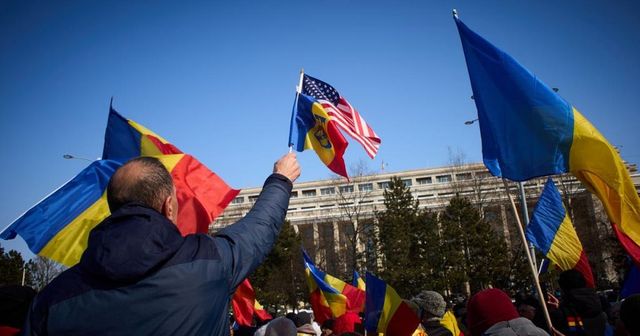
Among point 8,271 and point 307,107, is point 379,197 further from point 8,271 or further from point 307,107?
point 307,107

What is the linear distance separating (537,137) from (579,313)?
2.85 meters

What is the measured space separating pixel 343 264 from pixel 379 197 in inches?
1151

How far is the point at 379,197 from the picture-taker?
69.7 metres

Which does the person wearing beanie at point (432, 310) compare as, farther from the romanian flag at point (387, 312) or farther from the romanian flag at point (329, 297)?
the romanian flag at point (329, 297)

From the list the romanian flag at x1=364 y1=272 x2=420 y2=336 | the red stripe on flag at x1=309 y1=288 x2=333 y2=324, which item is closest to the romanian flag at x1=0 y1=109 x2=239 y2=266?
the romanian flag at x1=364 y1=272 x2=420 y2=336

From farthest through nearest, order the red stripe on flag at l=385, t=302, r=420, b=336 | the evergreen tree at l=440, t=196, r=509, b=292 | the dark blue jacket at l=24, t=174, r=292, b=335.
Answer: the evergreen tree at l=440, t=196, r=509, b=292, the red stripe on flag at l=385, t=302, r=420, b=336, the dark blue jacket at l=24, t=174, r=292, b=335

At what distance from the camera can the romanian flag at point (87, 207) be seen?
4773 mm

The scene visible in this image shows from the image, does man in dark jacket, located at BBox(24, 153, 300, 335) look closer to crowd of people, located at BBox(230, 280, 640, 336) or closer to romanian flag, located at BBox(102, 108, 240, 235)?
crowd of people, located at BBox(230, 280, 640, 336)

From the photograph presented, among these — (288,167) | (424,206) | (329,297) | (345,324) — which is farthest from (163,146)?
(424,206)

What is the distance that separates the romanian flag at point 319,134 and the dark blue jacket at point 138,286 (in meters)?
4.87

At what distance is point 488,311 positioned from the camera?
3.12 m

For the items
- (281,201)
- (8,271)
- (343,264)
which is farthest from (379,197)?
(281,201)

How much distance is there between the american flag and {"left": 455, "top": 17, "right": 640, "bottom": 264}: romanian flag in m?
2.05

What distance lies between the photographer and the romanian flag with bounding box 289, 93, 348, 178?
6438mm
